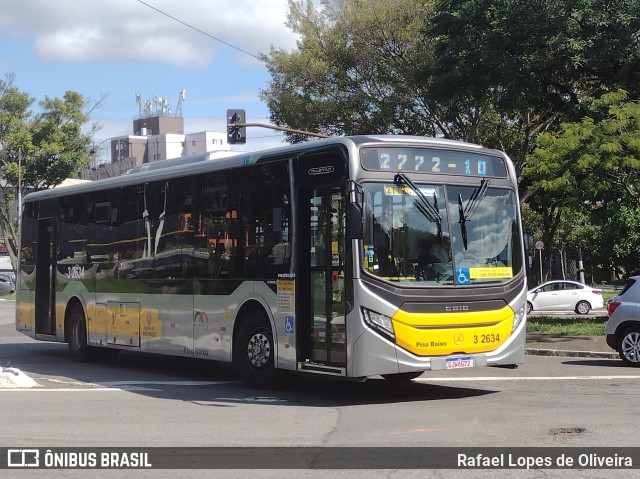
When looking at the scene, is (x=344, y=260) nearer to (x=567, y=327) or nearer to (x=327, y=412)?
(x=327, y=412)

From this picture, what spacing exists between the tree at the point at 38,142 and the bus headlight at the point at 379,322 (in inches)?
1855

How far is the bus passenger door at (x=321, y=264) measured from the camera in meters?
11.9

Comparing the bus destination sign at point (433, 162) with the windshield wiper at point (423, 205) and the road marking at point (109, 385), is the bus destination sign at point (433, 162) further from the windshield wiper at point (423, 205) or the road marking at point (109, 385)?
the road marking at point (109, 385)

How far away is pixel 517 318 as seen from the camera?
12.7 m

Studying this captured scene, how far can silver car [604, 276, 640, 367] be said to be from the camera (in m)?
16.2

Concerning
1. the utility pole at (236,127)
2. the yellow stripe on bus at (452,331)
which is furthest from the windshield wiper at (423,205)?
the utility pole at (236,127)

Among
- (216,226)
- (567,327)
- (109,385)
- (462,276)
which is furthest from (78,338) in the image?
(567,327)

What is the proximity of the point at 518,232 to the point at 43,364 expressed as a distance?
32.6 ft

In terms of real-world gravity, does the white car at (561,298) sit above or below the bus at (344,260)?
below

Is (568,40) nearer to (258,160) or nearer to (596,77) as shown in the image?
→ (596,77)

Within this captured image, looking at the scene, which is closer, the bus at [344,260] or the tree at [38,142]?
the bus at [344,260]

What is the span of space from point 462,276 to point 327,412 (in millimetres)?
2522

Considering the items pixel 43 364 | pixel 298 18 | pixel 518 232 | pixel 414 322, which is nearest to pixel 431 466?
pixel 414 322

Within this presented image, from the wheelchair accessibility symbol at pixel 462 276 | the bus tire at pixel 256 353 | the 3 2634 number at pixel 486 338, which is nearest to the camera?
the wheelchair accessibility symbol at pixel 462 276
